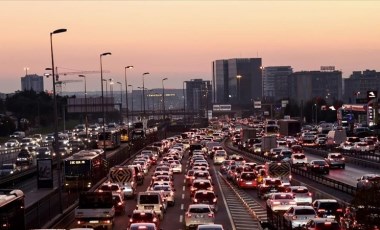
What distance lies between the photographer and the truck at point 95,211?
3797 cm

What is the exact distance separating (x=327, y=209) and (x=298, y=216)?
327 centimetres

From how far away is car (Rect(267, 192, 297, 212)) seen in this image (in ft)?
132

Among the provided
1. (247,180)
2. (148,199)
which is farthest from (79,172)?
(148,199)

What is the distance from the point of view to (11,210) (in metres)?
29.5

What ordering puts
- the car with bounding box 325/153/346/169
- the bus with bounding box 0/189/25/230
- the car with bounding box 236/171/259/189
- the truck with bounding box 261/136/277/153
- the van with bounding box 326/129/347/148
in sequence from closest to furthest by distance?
the bus with bounding box 0/189/25/230, the car with bounding box 236/171/259/189, the car with bounding box 325/153/346/169, the truck with bounding box 261/136/277/153, the van with bounding box 326/129/347/148

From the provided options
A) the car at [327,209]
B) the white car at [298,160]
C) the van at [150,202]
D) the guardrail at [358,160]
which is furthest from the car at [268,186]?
the white car at [298,160]

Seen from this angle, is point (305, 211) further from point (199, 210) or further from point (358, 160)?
point (358, 160)

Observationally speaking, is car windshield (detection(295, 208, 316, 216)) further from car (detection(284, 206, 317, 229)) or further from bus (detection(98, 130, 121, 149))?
bus (detection(98, 130, 121, 149))

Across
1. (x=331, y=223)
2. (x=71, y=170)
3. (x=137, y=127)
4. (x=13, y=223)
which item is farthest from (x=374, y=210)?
(x=137, y=127)

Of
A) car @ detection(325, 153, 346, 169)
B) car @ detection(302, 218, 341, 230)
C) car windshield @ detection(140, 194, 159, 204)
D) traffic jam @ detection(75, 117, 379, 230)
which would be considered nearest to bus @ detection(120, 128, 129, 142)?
traffic jam @ detection(75, 117, 379, 230)

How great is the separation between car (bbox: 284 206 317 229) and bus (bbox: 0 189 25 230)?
32.3ft

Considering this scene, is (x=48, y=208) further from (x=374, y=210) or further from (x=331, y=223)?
(x=374, y=210)

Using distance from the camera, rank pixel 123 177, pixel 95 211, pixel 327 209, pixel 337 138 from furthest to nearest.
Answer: pixel 337 138
pixel 123 177
pixel 95 211
pixel 327 209

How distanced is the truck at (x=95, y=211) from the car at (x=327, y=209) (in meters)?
8.65
